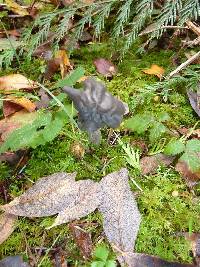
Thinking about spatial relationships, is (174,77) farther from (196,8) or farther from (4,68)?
(4,68)

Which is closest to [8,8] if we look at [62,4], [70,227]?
[62,4]

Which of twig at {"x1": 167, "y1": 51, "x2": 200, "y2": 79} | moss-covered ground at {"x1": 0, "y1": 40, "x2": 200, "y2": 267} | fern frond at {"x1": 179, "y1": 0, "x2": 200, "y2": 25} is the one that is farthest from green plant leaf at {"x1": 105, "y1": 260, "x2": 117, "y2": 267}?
fern frond at {"x1": 179, "y1": 0, "x2": 200, "y2": 25}

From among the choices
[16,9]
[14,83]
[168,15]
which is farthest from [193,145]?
[16,9]

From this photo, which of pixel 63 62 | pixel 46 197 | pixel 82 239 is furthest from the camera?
pixel 63 62

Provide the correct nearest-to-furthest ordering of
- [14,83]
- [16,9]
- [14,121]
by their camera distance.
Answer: [14,121]
[14,83]
[16,9]

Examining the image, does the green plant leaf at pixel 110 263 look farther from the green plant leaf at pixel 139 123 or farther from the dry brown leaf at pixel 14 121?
the dry brown leaf at pixel 14 121

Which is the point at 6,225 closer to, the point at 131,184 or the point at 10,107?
the point at 131,184

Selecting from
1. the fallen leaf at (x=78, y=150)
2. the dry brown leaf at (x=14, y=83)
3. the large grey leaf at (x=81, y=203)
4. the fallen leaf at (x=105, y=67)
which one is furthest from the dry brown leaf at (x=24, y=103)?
the large grey leaf at (x=81, y=203)
